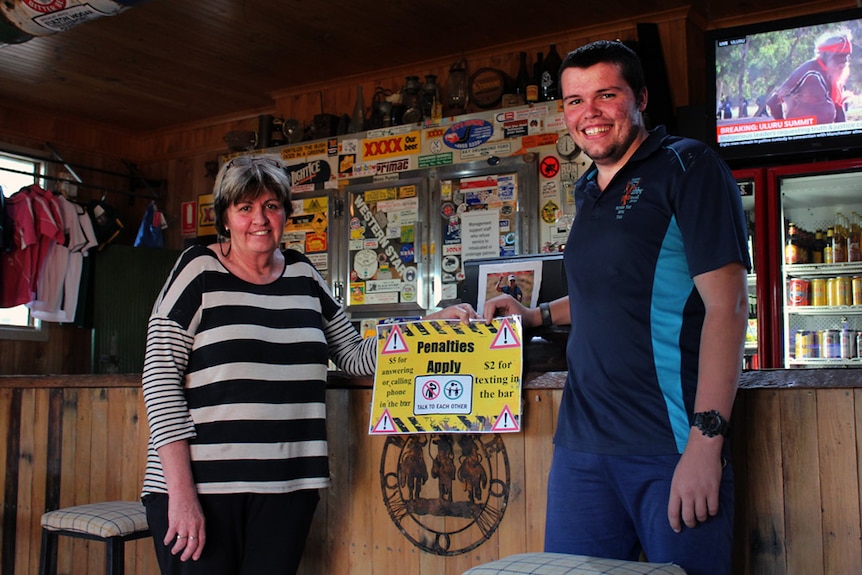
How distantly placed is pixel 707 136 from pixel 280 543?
3.44m

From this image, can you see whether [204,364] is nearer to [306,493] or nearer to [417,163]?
[306,493]

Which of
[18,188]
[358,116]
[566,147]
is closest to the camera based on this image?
[566,147]

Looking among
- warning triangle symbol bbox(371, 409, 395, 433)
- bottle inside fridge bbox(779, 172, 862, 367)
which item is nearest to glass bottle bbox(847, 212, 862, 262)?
bottle inside fridge bbox(779, 172, 862, 367)

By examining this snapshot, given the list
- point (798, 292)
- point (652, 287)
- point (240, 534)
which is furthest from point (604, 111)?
point (798, 292)

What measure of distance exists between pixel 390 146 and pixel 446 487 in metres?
3.69

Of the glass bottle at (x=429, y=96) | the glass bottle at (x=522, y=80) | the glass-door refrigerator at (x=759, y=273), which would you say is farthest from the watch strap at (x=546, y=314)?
the glass bottle at (x=429, y=96)

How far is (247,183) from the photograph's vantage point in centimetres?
214

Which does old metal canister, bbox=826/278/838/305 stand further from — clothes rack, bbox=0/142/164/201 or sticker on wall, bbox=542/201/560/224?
clothes rack, bbox=0/142/164/201

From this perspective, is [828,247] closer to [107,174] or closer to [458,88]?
[458,88]

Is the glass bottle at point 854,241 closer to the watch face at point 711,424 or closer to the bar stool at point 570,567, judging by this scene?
the watch face at point 711,424

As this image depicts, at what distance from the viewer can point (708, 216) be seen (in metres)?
1.56

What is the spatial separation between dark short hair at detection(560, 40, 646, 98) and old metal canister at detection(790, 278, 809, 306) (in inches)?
126

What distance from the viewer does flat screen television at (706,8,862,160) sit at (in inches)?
167

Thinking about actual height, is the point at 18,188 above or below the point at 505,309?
above
